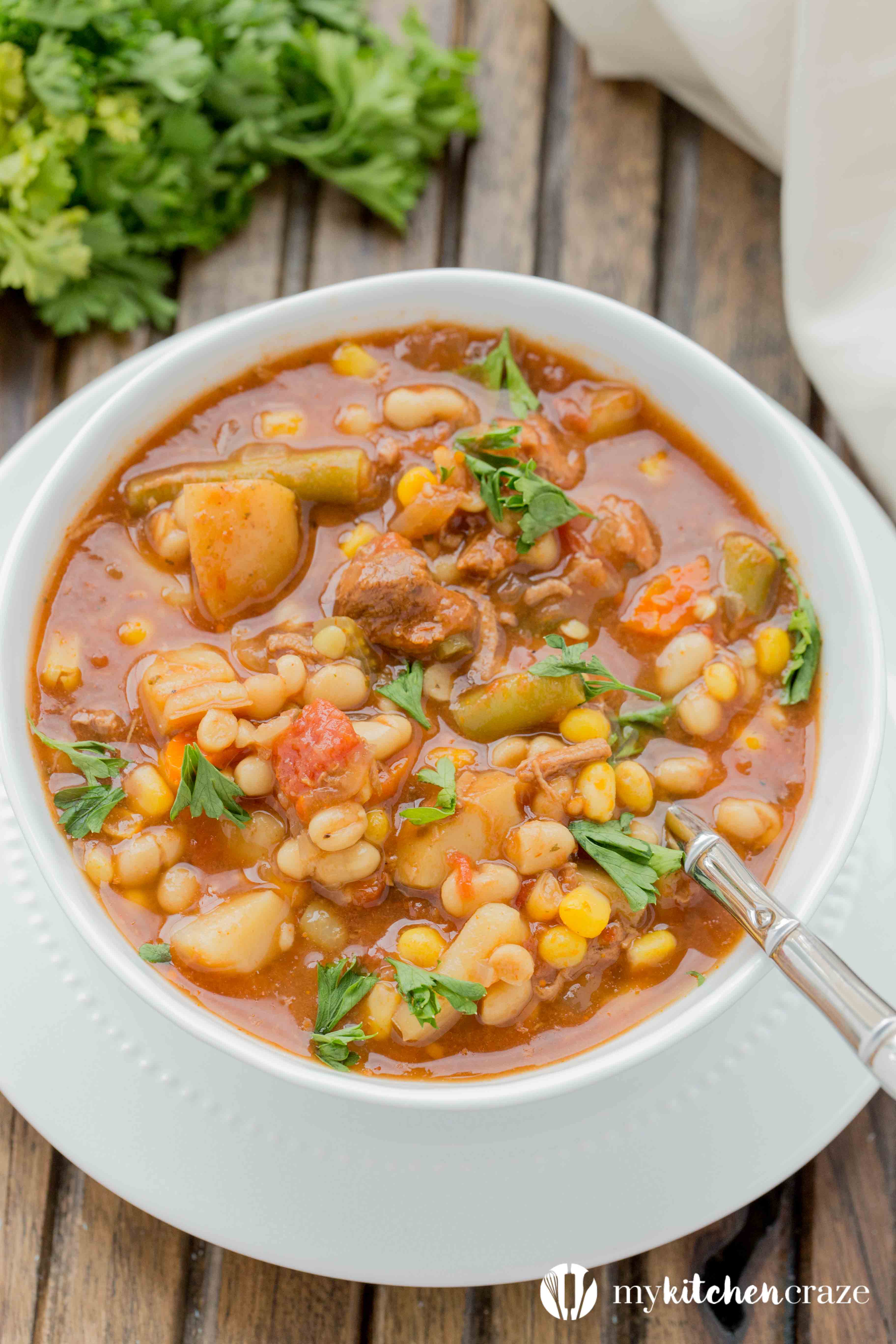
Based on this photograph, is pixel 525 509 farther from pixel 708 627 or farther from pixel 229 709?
pixel 229 709

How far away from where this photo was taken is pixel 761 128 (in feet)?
12.7

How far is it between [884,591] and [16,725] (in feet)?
7.62

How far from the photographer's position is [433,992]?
8.81ft

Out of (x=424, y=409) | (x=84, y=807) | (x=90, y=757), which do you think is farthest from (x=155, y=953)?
(x=424, y=409)

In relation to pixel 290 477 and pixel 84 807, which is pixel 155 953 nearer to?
pixel 84 807

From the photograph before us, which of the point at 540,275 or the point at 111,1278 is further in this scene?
the point at 540,275

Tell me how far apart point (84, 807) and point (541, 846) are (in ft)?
3.59

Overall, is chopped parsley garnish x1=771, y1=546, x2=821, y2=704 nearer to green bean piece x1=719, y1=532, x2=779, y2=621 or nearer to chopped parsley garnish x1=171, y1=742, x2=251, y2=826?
green bean piece x1=719, y1=532, x2=779, y2=621

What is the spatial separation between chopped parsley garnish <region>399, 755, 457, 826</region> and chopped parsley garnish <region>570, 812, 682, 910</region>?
31cm

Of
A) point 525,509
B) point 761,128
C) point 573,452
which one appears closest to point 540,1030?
point 525,509

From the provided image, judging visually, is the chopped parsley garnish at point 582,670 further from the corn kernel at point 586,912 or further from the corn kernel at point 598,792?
Answer: the corn kernel at point 586,912

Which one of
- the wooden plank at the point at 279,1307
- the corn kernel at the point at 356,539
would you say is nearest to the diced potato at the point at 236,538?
the corn kernel at the point at 356,539

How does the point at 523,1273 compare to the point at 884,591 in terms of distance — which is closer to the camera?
the point at 523,1273

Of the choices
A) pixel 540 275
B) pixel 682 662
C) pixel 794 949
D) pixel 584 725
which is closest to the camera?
pixel 794 949
